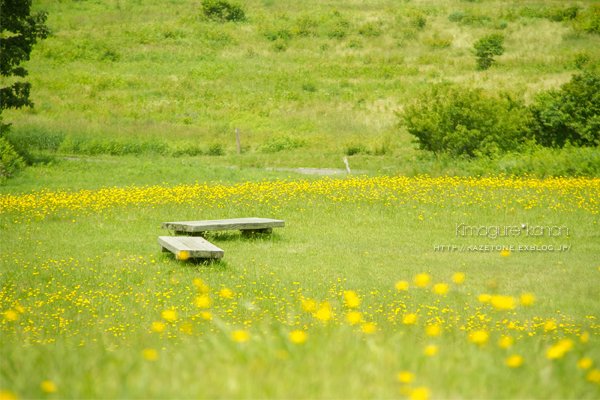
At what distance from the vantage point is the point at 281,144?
1209 inches

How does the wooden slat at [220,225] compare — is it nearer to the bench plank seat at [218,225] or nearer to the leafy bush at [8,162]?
the bench plank seat at [218,225]

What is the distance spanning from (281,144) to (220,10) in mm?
35470

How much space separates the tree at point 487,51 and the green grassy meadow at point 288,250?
1.53 metres

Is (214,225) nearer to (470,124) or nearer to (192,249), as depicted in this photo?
(192,249)

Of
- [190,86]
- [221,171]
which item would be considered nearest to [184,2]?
[190,86]

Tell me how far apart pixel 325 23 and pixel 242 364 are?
2353 inches

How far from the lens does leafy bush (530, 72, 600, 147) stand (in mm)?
21469

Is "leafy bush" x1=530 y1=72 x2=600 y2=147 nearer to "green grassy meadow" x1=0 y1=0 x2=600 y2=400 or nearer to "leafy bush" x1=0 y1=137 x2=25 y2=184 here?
"green grassy meadow" x1=0 y1=0 x2=600 y2=400

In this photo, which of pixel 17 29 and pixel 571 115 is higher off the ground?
pixel 17 29

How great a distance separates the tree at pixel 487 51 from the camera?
4519 cm

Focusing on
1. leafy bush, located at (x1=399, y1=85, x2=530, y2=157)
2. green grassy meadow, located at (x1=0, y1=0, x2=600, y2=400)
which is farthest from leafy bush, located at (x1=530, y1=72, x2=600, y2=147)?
green grassy meadow, located at (x1=0, y1=0, x2=600, y2=400)

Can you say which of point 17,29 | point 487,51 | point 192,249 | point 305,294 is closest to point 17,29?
point 17,29

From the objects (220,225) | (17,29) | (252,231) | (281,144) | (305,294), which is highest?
(17,29)

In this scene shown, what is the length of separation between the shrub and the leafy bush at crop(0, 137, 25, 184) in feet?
140
